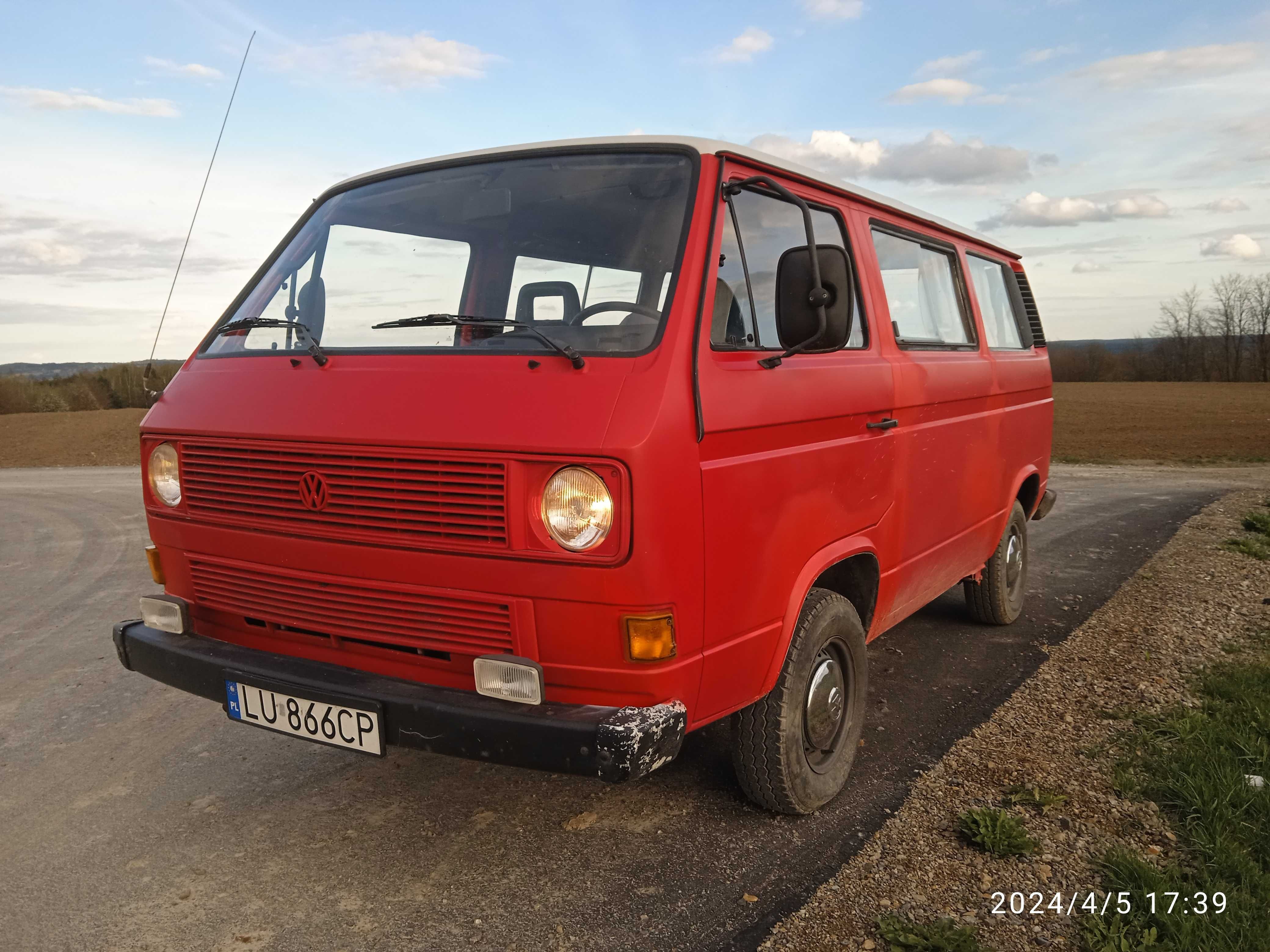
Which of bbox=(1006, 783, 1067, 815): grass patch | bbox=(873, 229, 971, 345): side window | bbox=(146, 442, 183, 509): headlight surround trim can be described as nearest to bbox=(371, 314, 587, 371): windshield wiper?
bbox=(146, 442, 183, 509): headlight surround trim

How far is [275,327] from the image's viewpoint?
364 cm

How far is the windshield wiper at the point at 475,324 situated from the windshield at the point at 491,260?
0.02m

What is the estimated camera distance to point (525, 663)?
274 centimetres

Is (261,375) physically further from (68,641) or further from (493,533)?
(68,641)

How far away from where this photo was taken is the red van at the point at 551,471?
2711 millimetres

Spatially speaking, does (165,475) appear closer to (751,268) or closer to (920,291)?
(751,268)

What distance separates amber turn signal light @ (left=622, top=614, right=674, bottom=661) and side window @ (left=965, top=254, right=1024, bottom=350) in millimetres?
3620

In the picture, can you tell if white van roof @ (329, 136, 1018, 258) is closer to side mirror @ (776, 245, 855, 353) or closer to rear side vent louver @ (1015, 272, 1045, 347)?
side mirror @ (776, 245, 855, 353)

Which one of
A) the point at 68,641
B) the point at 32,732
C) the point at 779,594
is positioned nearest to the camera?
the point at 779,594

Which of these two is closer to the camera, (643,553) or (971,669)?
(643,553)

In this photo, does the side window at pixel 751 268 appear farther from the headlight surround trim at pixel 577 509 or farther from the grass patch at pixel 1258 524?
the grass patch at pixel 1258 524

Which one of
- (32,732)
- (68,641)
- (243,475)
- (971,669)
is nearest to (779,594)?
(243,475)

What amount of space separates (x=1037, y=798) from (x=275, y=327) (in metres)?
3.29

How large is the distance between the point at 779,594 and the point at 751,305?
0.97 metres
